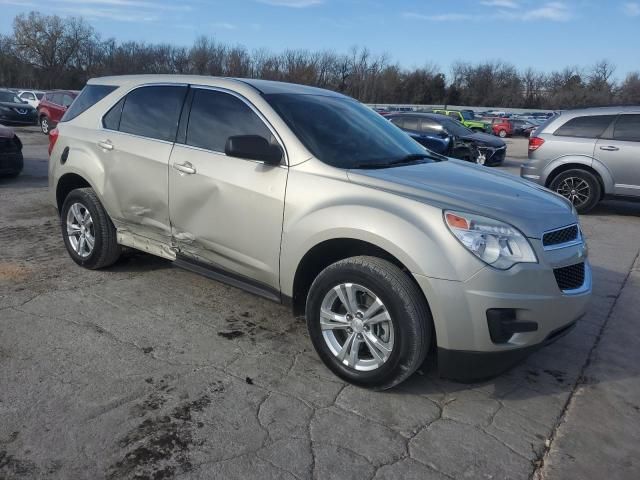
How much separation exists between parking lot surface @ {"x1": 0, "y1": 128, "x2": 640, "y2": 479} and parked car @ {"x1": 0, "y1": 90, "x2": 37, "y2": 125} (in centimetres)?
2153

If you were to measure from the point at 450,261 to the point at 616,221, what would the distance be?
7.64 metres

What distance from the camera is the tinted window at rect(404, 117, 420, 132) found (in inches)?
638

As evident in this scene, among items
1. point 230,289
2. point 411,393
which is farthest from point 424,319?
point 230,289

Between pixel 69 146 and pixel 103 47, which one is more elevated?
pixel 103 47

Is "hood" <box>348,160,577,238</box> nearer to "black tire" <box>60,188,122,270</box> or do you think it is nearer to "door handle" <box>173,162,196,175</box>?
"door handle" <box>173,162,196,175</box>

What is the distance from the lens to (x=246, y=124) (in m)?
3.95

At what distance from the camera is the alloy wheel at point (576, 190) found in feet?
31.0

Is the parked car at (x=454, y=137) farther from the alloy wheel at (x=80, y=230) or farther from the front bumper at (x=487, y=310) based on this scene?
the front bumper at (x=487, y=310)

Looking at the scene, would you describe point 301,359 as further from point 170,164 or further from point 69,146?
point 69,146

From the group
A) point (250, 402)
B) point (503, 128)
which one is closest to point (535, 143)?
point (250, 402)

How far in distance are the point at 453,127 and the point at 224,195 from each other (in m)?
14.4

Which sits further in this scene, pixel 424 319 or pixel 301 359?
pixel 301 359

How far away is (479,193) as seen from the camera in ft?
11.2

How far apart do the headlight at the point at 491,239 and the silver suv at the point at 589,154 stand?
7259mm
